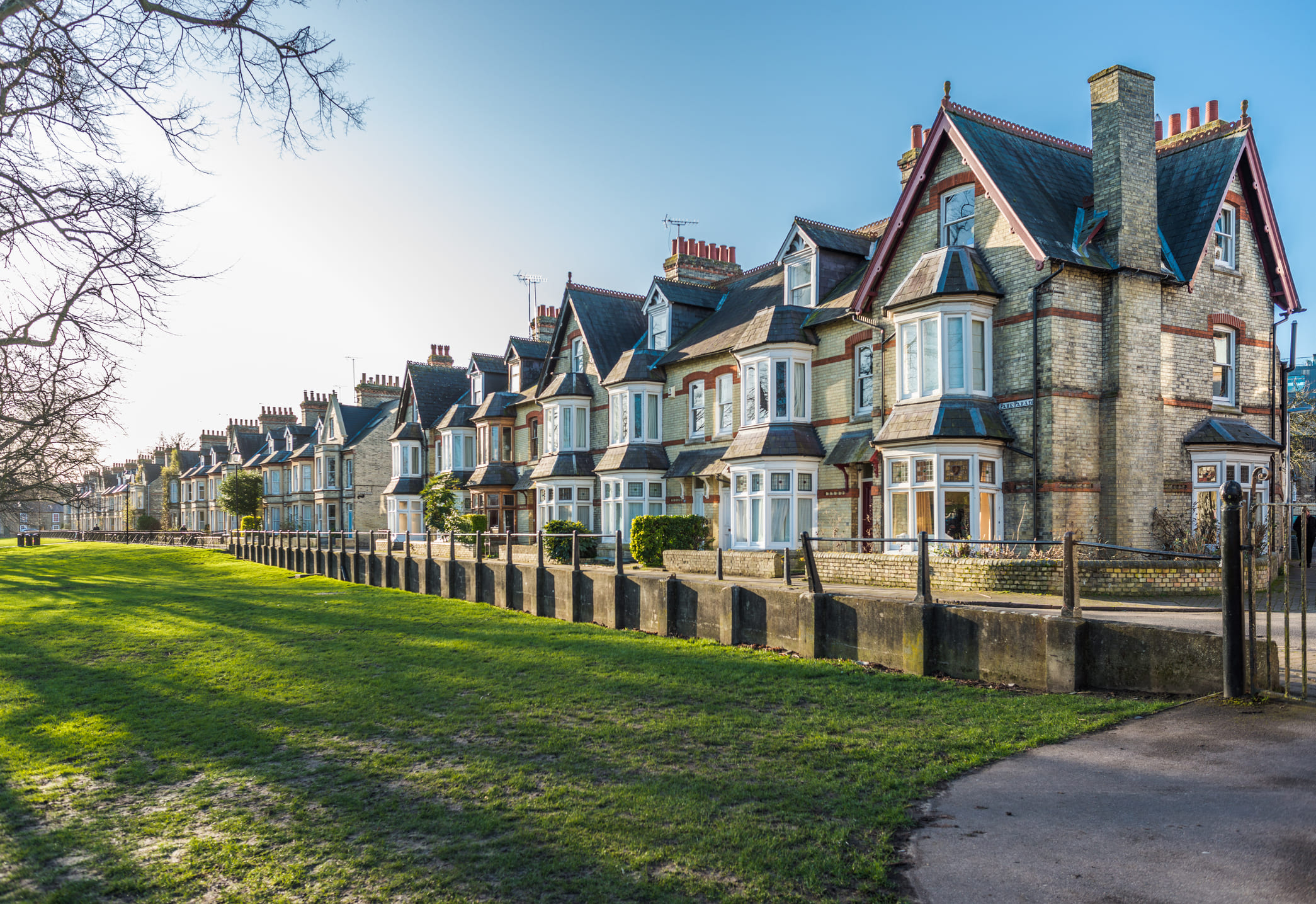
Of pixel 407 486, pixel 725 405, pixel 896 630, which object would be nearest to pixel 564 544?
pixel 725 405

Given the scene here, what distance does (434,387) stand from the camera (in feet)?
157

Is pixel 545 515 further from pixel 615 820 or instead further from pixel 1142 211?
pixel 615 820

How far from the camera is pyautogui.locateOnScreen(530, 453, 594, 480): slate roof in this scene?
108ft

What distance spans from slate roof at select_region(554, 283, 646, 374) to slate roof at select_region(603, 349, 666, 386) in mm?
1889

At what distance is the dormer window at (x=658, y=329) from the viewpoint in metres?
30.8

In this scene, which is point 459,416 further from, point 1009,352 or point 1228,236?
point 1228,236

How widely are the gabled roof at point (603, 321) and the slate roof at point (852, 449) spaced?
451 inches

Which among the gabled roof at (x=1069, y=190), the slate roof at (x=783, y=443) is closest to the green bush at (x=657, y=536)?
the slate roof at (x=783, y=443)

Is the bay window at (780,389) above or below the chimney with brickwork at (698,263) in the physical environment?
below

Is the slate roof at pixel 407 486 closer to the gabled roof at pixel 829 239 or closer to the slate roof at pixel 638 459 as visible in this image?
the slate roof at pixel 638 459

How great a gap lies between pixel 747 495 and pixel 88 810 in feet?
62.1

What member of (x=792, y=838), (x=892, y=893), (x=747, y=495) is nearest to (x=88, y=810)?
(x=792, y=838)

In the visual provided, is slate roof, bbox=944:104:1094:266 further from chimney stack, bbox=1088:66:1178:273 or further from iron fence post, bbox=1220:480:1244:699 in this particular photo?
iron fence post, bbox=1220:480:1244:699

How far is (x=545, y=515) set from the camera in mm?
33750
